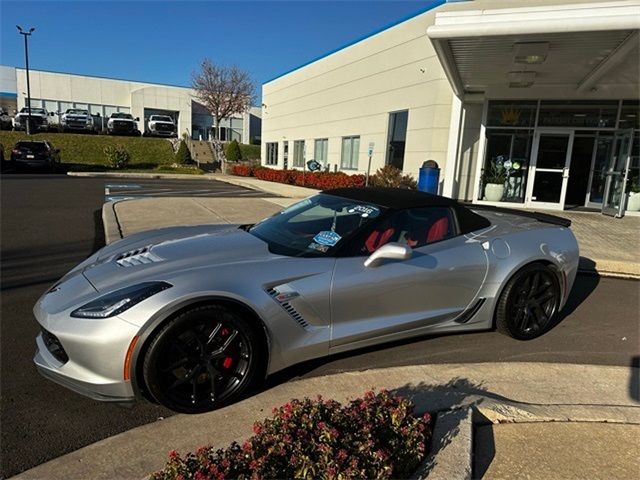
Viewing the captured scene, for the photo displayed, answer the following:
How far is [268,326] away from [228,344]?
0.27m

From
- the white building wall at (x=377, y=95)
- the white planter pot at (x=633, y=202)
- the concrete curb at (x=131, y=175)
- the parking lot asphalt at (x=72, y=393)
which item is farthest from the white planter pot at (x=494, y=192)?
the concrete curb at (x=131, y=175)

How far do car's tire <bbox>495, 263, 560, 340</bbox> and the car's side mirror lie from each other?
1.37 m

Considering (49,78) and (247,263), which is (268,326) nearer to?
(247,263)

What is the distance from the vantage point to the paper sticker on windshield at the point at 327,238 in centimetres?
333

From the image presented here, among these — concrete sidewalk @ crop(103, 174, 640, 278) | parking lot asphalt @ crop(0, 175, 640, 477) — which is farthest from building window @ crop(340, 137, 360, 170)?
parking lot asphalt @ crop(0, 175, 640, 477)

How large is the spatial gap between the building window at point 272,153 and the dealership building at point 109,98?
73.7 feet

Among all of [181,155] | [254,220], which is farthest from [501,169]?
[181,155]

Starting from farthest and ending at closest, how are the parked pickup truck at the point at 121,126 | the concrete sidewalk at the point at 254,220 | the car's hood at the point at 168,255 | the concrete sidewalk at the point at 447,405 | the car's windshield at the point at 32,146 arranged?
the parked pickup truck at the point at 121,126 → the car's windshield at the point at 32,146 → the concrete sidewalk at the point at 254,220 → the car's hood at the point at 168,255 → the concrete sidewalk at the point at 447,405

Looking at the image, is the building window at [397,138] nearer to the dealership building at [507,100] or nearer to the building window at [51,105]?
the dealership building at [507,100]

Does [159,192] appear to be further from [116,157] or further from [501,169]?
[116,157]

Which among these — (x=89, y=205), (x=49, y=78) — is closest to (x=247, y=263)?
(x=89, y=205)

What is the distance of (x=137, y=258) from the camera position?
320cm

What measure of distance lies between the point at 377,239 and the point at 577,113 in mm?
12419

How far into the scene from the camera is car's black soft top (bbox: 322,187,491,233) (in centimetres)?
378
